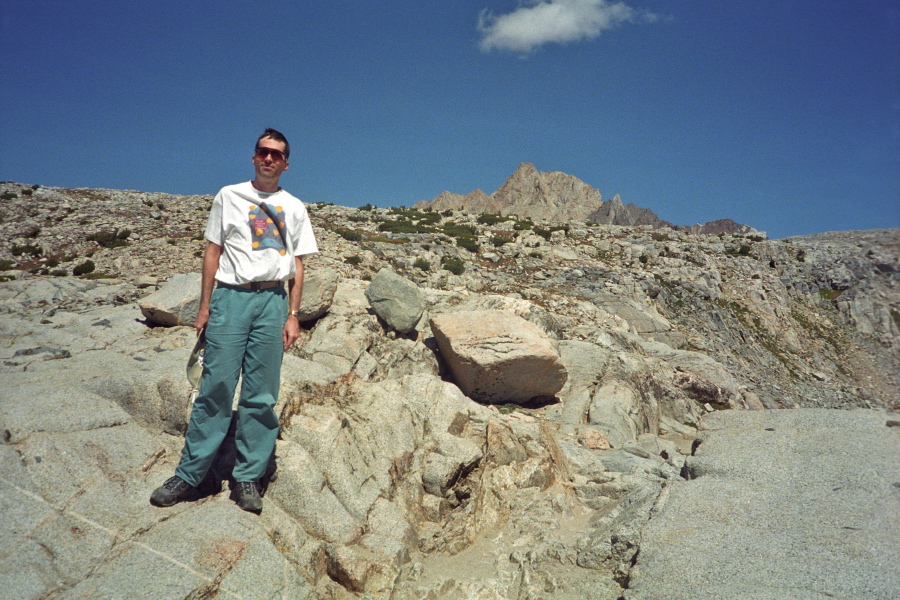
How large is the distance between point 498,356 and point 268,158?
5.96 meters

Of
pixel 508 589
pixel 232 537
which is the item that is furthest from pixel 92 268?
pixel 508 589

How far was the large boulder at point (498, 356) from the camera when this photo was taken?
32.5 ft

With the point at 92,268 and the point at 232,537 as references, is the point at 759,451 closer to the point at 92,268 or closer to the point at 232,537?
the point at 232,537

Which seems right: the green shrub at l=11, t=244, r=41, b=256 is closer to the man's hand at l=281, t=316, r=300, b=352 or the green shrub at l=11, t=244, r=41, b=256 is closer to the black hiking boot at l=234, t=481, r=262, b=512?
the man's hand at l=281, t=316, r=300, b=352

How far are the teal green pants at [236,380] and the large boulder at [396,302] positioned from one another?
18.5 feet

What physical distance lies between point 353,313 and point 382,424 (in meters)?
4.15

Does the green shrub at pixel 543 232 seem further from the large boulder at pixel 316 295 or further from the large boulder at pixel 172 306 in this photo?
the large boulder at pixel 172 306

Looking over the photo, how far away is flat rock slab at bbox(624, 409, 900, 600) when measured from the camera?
4133 millimetres

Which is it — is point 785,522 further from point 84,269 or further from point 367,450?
point 84,269

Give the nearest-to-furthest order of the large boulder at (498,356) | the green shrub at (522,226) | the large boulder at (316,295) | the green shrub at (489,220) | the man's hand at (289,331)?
the man's hand at (289,331)
the large boulder at (498,356)
the large boulder at (316,295)
the green shrub at (522,226)
the green shrub at (489,220)

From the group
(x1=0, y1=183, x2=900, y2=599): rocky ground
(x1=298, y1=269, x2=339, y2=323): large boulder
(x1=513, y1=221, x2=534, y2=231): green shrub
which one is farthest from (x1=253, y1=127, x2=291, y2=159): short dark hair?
(x1=513, y1=221, x2=534, y2=231): green shrub

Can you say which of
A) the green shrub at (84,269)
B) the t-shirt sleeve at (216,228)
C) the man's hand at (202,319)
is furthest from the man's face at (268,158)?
the green shrub at (84,269)

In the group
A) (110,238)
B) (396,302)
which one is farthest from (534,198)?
(396,302)

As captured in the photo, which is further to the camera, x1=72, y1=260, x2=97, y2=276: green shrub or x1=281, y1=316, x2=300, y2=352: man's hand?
x1=72, y1=260, x2=97, y2=276: green shrub
